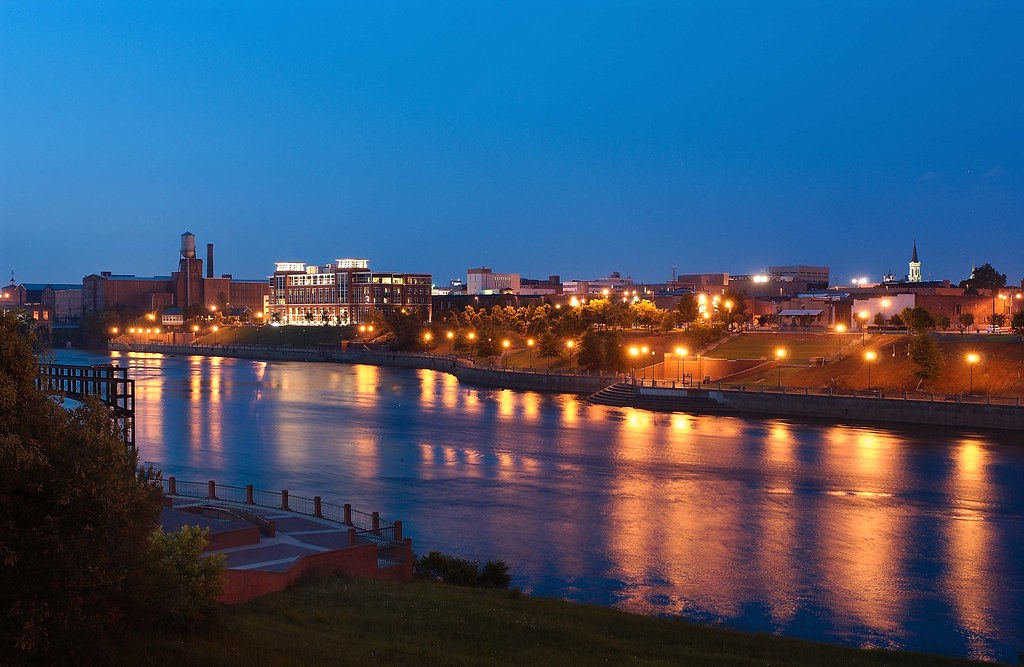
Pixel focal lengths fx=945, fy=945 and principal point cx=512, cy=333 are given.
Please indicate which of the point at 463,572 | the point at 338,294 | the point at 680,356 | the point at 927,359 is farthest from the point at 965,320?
the point at 338,294

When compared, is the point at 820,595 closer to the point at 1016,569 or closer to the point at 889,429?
the point at 1016,569

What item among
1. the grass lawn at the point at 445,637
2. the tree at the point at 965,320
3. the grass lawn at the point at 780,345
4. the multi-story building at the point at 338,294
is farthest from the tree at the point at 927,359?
the multi-story building at the point at 338,294

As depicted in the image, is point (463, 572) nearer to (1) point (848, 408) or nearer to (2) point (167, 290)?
(1) point (848, 408)

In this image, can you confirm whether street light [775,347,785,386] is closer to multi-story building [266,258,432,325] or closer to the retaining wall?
the retaining wall

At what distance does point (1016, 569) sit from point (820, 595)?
5.24 m

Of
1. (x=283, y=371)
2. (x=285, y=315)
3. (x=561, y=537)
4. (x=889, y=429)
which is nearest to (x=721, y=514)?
(x=561, y=537)

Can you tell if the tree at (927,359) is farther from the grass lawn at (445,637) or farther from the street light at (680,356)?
the grass lawn at (445,637)

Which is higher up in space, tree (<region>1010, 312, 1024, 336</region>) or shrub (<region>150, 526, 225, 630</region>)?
tree (<region>1010, 312, 1024, 336</region>)

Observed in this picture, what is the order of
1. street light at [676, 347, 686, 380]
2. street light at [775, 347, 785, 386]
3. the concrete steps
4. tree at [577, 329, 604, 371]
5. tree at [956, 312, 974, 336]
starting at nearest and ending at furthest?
the concrete steps, street light at [775, 347, 785, 386], street light at [676, 347, 686, 380], tree at [956, 312, 974, 336], tree at [577, 329, 604, 371]

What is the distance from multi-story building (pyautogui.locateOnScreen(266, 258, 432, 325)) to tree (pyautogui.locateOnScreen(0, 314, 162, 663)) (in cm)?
13250

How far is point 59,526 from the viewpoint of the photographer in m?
8.85

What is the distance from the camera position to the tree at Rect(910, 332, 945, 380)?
4903 cm

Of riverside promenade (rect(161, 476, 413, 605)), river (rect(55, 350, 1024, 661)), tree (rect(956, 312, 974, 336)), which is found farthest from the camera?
tree (rect(956, 312, 974, 336))

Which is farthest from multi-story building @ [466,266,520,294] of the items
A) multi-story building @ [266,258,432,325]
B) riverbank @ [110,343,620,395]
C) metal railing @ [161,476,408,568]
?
metal railing @ [161,476,408,568]
